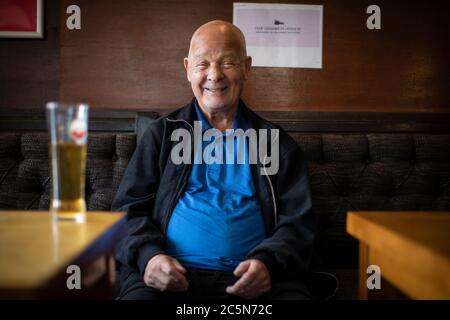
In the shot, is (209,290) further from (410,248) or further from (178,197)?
(410,248)

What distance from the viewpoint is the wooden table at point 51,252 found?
1.62 ft

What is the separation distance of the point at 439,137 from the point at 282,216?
768 millimetres

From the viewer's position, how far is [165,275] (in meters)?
1.19

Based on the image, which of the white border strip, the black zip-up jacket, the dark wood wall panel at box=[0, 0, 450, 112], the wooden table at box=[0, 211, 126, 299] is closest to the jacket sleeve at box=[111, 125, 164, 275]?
the black zip-up jacket

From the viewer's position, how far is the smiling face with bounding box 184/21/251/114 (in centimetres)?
152

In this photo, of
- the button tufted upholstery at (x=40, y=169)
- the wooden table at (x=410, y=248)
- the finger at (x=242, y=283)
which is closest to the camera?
the wooden table at (x=410, y=248)

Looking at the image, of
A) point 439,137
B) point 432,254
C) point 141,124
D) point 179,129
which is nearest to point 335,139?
point 439,137

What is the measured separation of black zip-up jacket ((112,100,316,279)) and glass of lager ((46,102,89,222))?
465 millimetres

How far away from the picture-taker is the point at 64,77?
1944 millimetres

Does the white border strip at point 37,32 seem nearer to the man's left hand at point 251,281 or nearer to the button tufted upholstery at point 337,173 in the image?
the button tufted upholstery at point 337,173

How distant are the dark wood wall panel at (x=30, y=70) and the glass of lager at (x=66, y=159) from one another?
1.22 metres

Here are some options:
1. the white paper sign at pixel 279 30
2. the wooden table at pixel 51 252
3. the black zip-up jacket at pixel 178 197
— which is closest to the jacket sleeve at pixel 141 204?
the black zip-up jacket at pixel 178 197

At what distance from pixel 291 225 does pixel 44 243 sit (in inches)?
33.2

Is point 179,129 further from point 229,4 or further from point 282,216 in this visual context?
point 229,4
